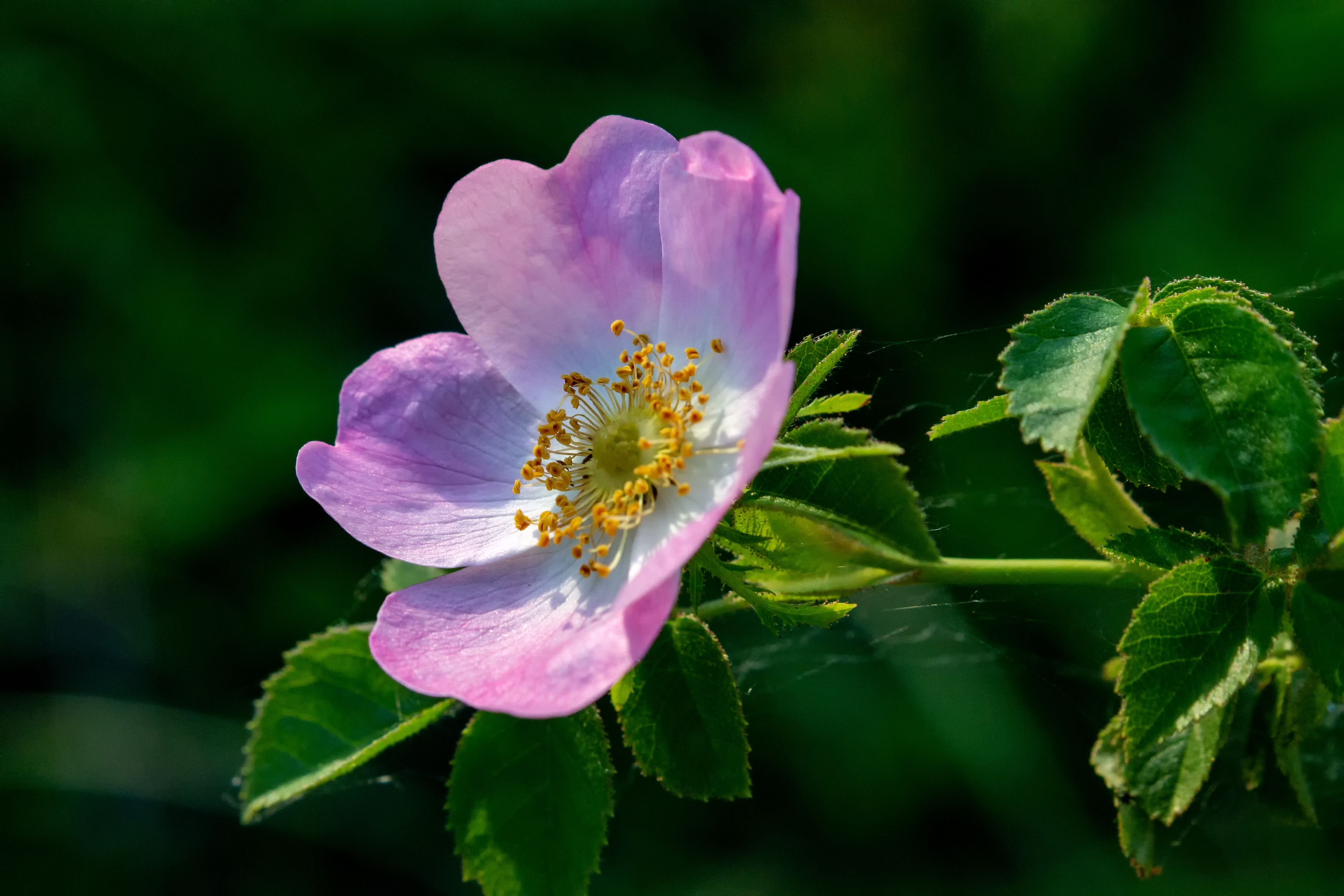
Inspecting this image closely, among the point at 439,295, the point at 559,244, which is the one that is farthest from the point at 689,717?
the point at 439,295

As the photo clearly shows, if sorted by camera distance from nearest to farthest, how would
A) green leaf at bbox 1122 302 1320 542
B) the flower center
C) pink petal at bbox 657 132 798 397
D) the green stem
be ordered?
green leaf at bbox 1122 302 1320 542 → pink petal at bbox 657 132 798 397 → the green stem → the flower center

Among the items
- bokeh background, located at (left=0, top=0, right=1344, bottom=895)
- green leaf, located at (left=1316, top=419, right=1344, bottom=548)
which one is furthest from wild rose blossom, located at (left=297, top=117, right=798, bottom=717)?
bokeh background, located at (left=0, top=0, right=1344, bottom=895)

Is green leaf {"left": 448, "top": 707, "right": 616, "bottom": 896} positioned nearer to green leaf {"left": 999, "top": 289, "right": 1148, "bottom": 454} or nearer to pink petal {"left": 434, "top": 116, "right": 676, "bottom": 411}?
pink petal {"left": 434, "top": 116, "right": 676, "bottom": 411}

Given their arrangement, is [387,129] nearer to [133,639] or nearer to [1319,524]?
[133,639]

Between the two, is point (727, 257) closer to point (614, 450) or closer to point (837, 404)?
point (837, 404)

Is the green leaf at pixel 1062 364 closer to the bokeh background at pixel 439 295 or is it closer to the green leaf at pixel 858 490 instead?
the green leaf at pixel 858 490

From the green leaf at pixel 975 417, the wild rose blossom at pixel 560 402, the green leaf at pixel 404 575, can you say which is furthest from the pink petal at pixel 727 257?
the green leaf at pixel 404 575
